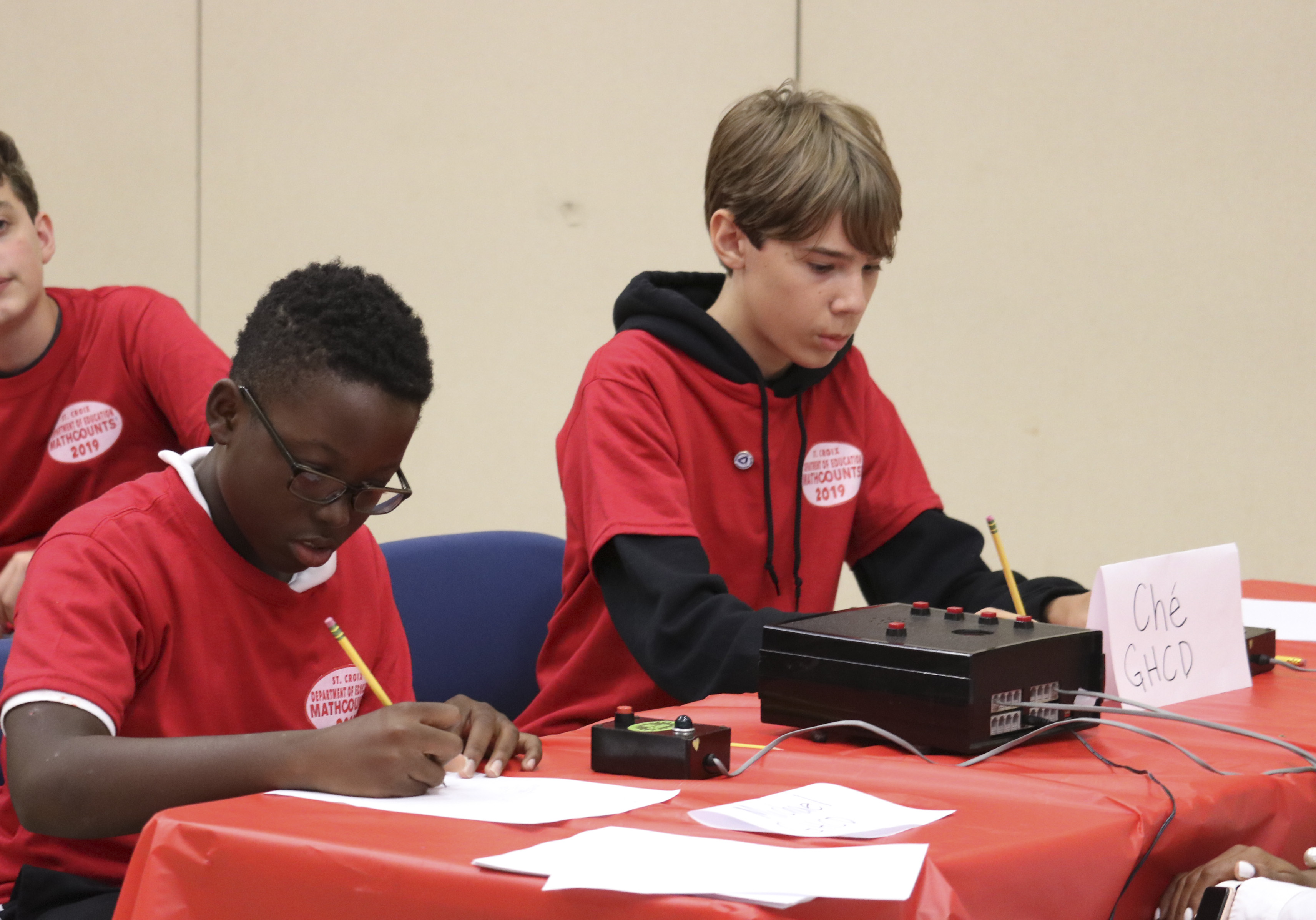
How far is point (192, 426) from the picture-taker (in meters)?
1.79

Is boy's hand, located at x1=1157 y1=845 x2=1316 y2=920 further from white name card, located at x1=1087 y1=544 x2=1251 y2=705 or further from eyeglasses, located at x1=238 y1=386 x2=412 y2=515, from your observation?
eyeglasses, located at x1=238 y1=386 x2=412 y2=515

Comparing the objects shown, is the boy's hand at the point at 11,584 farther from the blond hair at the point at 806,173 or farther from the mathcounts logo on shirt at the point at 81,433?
the blond hair at the point at 806,173

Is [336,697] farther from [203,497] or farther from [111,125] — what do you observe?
[111,125]

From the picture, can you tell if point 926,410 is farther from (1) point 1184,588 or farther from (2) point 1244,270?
(1) point 1184,588

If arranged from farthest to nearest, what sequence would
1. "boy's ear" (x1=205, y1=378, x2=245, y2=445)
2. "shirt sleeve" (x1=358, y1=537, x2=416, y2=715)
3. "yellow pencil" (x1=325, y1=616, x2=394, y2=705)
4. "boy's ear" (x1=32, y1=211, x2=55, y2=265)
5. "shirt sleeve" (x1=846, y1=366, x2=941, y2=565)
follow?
"boy's ear" (x1=32, y1=211, x2=55, y2=265) → "shirt sleeve" (x1=846, y1=366, x2=941, y2=565) → "shirt sleeve" (x1=358, y1=537, x2=416, y2=715) → "boy's ear" (x1=205, y1=378, x2=245, y2=445) → "yellow pencil" (x1=325, y1=616, x2=394, y2=705)

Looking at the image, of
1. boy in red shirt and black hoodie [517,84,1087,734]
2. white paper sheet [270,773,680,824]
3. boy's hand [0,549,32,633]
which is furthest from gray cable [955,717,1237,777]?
boy's hand [0,549,32,633]

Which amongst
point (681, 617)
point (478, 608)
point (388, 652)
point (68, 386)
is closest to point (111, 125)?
point (68, 386)

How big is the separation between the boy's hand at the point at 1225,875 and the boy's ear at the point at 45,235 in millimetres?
1771

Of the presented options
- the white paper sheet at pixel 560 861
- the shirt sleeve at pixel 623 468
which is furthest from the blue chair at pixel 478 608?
the white paper sheet at pixel 560 861

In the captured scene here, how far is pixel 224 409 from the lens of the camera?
1057 mm

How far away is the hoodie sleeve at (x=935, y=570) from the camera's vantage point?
5.29ft

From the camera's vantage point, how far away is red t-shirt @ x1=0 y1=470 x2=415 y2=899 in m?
0.93

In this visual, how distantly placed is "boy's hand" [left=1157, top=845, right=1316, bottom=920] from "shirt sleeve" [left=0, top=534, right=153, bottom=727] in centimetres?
75

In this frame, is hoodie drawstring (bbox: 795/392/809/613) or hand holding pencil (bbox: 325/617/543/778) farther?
hoodie drawstring (bbox: 795/392/809/613)
